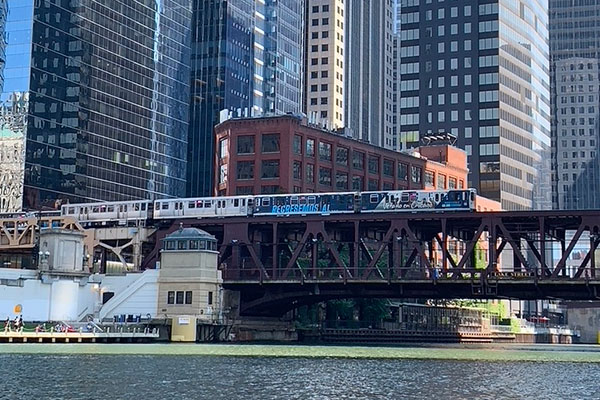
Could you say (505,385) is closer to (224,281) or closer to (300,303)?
(224,281)

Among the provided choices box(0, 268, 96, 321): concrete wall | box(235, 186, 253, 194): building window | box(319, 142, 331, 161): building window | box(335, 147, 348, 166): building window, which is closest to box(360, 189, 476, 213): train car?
box(0, 268, 96, 321): concrete wall

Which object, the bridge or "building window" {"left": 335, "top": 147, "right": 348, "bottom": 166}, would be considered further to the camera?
"building window" {"left": 335, "top": 147, "right": 348, "bottom": 166}

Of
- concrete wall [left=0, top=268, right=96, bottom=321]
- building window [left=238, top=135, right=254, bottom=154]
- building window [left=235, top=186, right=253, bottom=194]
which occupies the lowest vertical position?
concrete wall [left=0, top=268, right=96, bottom=321]

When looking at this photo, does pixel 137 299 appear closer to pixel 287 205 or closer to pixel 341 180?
pixel 287 205

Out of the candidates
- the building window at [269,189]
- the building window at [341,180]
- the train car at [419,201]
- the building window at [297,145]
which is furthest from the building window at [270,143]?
the train car at [419,201]

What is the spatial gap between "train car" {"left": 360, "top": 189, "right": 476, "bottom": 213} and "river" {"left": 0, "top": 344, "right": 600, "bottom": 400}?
36.1 m

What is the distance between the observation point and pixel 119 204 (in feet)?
505

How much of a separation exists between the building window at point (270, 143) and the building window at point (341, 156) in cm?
1494

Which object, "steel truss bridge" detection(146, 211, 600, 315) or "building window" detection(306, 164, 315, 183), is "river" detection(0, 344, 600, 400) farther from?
"building window" detection(306, 164, 315, 183)

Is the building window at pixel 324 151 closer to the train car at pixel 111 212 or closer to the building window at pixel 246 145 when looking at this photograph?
the building window at pixel 246 145

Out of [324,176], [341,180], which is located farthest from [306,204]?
[341,180]

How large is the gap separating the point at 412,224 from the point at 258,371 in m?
65.3

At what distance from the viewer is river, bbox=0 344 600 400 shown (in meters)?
54.5

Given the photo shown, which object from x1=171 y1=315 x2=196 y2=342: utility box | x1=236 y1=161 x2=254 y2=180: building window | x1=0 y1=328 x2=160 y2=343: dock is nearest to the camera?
x1=0 y1=328 x2=160 y2=343: dock
